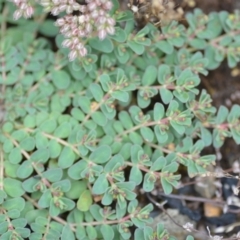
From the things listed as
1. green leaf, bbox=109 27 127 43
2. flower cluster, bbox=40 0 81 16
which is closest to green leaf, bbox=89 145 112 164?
green leaf, bbox=109 27 127 43

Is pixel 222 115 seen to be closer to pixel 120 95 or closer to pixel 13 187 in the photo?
pixel 120 95

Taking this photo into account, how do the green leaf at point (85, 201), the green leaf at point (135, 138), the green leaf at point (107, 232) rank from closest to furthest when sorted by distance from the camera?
the green leaf at point (107, 232) < the green leaf at point (85, 201) < the green leaf at point (135, 138)

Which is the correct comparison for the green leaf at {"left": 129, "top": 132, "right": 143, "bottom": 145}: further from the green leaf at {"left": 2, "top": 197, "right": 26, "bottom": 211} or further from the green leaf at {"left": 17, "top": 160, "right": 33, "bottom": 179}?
the green leaf at {"left": 2, "top": 197, "right": 26, "bottom": 211}

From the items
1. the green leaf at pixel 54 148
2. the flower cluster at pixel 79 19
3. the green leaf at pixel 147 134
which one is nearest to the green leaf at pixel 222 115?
the green leaf at pixel 147 134

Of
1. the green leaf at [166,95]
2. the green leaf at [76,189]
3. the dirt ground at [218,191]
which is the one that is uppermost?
the green leaf at [166,95]

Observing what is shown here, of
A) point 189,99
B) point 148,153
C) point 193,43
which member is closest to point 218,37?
point 193,43

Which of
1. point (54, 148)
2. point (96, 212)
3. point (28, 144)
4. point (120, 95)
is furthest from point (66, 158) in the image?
point (120, 95)

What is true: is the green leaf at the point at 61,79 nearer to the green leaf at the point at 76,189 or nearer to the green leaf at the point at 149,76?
the green leaf at the point at 149,76
